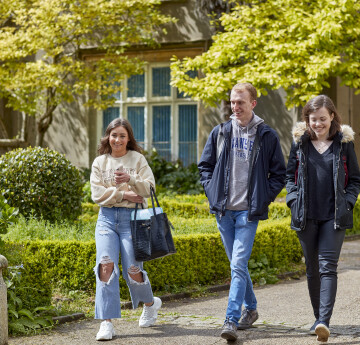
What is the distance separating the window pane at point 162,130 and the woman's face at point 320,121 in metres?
13.2

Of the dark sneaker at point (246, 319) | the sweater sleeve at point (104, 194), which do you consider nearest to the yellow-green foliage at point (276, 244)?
the dark sneaker at point (246, 319)

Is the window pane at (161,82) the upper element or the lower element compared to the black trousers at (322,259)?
upper

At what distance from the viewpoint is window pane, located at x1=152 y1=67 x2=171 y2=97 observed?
18.7m

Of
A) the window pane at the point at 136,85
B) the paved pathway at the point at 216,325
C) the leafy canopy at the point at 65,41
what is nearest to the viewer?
the paved pathway at the point at 216,325

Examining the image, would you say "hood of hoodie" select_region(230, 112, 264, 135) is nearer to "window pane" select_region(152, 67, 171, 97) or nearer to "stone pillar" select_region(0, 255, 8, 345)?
"stone pillar" select_region(0, 255, 8, 345)

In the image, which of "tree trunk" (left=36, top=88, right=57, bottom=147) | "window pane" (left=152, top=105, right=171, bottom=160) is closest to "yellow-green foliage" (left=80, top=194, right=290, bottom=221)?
"tree trunk" (left=36, top=88, right=57, bottom=147)

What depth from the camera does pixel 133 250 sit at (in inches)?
233

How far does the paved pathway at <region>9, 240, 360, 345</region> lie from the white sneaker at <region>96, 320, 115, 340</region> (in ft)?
0.20

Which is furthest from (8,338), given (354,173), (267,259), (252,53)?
(252,53)

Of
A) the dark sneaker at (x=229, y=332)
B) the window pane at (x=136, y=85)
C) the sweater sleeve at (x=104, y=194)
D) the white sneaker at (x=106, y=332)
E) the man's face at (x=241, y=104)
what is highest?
the window pane at (x=136, y=85)

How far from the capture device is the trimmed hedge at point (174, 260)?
7441 mm

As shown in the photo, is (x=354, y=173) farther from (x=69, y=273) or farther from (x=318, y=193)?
(x=69, y=273)

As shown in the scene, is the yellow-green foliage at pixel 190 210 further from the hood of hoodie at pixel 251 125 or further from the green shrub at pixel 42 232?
the hood of hoodie at pixel 251 125

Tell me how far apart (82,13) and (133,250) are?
11.0m
